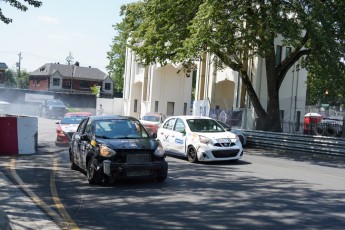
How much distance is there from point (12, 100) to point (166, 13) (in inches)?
1586

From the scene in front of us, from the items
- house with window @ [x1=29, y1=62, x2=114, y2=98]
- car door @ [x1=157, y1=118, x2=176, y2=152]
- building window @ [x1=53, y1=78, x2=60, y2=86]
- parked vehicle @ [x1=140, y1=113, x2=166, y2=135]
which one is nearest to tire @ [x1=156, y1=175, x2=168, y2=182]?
car door @ [x1=157, y1=118, x2=176, y2=152]

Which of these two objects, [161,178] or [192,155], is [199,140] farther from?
[161,178]

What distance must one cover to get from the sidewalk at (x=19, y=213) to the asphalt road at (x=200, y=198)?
331 mm

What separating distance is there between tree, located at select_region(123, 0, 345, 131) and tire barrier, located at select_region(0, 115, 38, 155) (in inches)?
307

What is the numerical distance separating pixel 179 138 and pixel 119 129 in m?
4.40

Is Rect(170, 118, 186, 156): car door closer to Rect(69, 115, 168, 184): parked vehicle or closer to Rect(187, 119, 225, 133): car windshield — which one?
Rect(187, 119, 225, 133): car windshield

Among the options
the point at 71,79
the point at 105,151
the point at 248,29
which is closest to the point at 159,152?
the point at 105,151

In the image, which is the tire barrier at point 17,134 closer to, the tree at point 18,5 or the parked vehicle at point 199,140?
the tree at point 18,5

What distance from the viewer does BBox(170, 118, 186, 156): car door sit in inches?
573

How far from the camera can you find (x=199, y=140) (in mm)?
13711

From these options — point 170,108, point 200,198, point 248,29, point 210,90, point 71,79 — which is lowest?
point 200,198

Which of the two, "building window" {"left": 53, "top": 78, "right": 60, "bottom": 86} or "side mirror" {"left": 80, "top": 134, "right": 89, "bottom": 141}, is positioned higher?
"building window" {"left": 53, "top": 78, "right": 60, "bottom": 86}

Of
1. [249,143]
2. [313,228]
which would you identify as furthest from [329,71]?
[313,228]

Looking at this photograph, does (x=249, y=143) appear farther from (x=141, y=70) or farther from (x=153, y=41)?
(x=141, y=70)
